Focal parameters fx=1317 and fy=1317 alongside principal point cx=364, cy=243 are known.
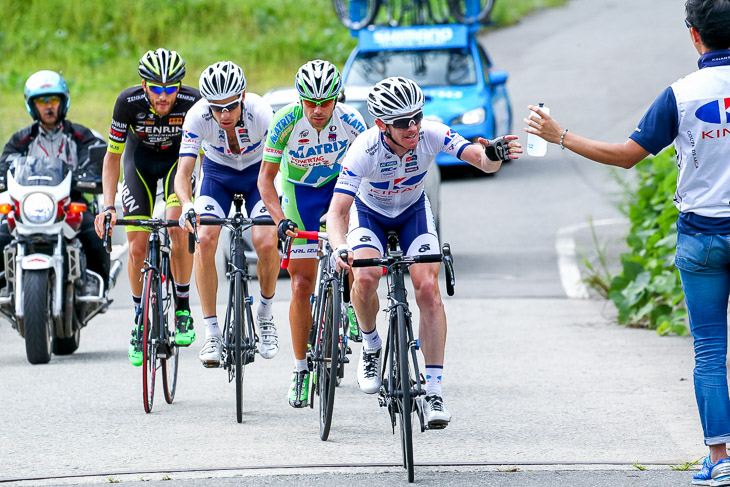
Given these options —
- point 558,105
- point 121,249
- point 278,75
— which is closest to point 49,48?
point 278,75

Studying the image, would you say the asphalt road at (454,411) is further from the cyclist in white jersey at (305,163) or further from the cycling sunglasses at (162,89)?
the cycling sunglasses at (162,89)

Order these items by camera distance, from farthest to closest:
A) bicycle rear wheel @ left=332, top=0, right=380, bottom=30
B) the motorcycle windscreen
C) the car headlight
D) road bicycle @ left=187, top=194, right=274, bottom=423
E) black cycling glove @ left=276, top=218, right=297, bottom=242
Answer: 1. bicycle rear wheel @ left=332, top=0, right=380, bottom=30
2. the car headlight
3. the motorcycle windscreen
4. road bicycle @ left=187, top=194, right=274, bottom=423
5. black cycling glove @ left=276, top=218, right=297, bottom=242

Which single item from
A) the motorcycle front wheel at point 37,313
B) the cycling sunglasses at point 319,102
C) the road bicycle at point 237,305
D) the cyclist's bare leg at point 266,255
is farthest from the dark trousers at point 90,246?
the cycling sunglasses at point 319,102

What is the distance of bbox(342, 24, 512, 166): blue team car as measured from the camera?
20656 mm

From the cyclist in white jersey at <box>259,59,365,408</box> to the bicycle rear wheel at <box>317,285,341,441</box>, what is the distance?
0.40 m

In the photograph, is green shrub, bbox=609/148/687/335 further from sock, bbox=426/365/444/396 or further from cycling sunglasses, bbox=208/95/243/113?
sock, bbox=426/365/444/396

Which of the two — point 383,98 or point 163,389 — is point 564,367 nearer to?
point 163,389

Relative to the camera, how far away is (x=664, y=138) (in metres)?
5.90

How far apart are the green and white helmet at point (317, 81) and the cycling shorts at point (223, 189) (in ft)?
3.81

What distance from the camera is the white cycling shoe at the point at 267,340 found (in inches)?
340

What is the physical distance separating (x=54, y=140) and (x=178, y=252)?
2.35 meters

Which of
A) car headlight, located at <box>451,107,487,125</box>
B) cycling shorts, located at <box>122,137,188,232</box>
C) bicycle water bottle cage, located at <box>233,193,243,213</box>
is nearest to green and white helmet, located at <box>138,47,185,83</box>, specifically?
cycling shorts, located at <box>122,137,188,232</box>

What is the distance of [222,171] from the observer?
347 inches

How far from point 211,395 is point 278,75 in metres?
23.2
